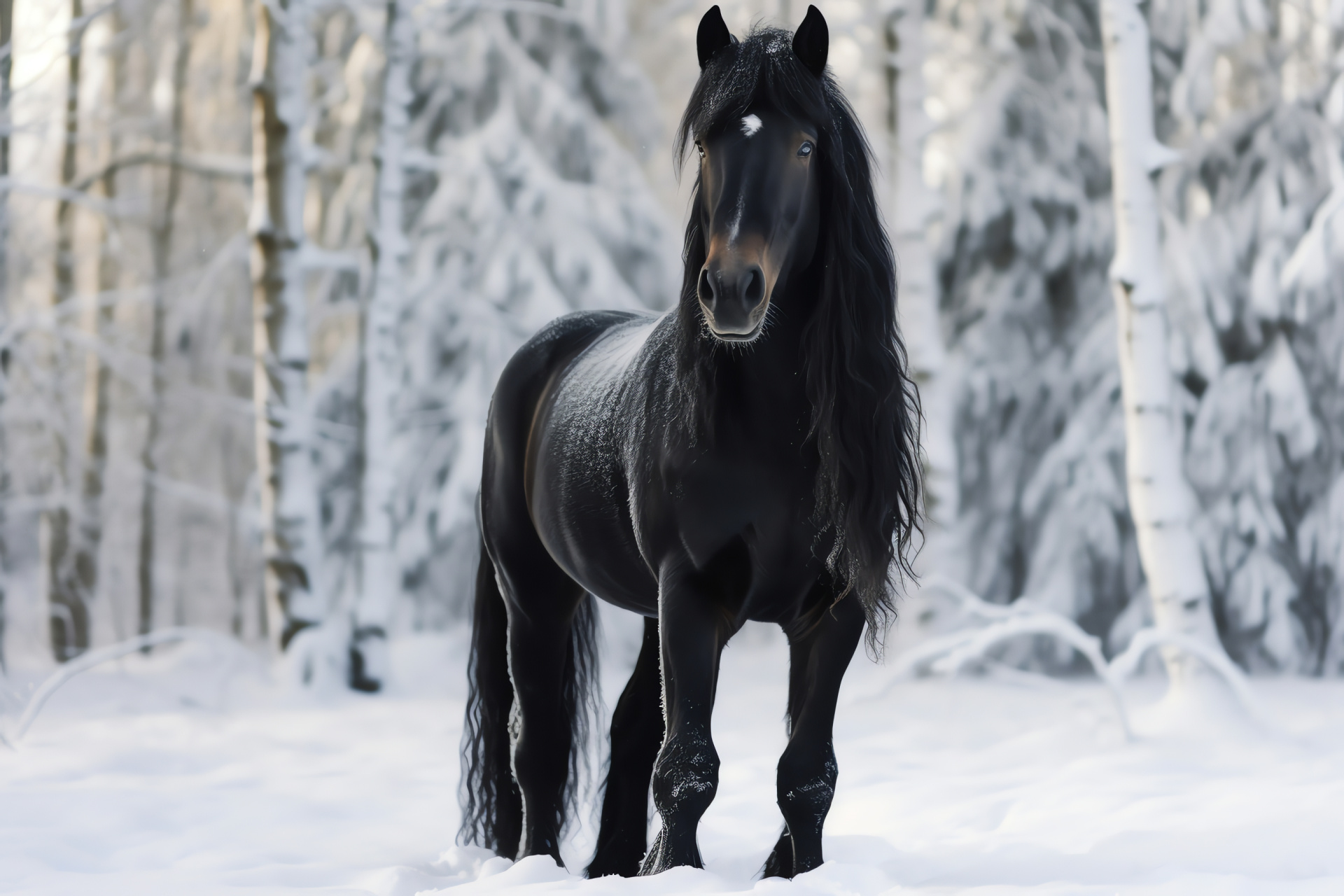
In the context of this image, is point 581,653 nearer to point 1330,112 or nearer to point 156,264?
point 1330,112

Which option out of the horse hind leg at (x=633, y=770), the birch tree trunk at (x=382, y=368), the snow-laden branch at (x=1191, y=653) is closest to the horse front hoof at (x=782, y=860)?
the horse hind leg at (x=633, y=770)

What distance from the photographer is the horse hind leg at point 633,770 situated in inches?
150

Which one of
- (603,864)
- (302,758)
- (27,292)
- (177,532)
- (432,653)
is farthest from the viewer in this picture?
(177,532)

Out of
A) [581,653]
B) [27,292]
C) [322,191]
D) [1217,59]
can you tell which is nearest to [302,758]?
[581,653]

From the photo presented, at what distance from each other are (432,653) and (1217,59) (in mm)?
8428

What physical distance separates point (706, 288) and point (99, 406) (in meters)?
12.8

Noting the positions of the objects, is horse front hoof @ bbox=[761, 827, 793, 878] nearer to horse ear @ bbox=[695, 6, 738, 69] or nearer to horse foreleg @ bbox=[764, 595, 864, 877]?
horse foreleg @ bbox=[764, 595, 864, 877]

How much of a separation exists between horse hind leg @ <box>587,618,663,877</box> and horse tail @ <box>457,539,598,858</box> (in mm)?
215

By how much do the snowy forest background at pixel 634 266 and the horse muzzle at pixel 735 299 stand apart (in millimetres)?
5983

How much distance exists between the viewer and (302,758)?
21.6ft

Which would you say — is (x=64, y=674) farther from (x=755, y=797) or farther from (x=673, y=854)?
(x=673, y=854)

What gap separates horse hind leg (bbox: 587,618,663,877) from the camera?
12.5ft

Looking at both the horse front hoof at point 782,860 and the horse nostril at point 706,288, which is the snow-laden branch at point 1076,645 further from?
the horse nostril at point 706,288

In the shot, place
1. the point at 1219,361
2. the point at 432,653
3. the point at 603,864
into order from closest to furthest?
the point at 603,864 → the point at 1219,361 → the point at 432,653
